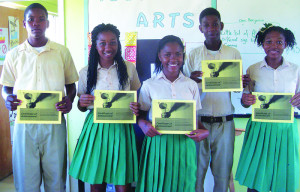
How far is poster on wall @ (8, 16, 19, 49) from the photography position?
3.48 m

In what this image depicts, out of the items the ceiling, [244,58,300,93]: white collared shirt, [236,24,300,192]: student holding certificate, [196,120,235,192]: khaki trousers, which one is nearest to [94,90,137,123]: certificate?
[196,120,235,192]: khaki trousers

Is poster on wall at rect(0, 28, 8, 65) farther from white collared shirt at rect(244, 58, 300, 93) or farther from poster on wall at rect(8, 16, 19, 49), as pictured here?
white collared shirt at rect(244, 58, 300, 93)

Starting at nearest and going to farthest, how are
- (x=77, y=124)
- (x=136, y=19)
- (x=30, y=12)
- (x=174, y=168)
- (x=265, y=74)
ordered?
1. (x=174, y=168)
2. (x=30, y=12)
3. (x=265, y=74)
4. (x=136, y=19)
5. (x=77, y=124)

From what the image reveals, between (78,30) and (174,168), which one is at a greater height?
(78,30)

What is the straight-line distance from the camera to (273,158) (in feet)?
6.36

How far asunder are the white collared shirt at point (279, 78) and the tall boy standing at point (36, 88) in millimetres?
1531

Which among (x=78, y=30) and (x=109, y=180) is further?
(x=78, y=30)

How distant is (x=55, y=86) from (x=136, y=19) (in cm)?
133

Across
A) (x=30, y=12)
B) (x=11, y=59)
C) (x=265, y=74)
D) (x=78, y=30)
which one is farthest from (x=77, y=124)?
(x=265, y=74)

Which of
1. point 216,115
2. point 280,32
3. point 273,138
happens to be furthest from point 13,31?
point 273,138

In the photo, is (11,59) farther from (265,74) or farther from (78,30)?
(265,74)

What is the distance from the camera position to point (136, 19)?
2850mm

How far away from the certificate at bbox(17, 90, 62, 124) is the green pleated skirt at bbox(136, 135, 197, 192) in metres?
0.75

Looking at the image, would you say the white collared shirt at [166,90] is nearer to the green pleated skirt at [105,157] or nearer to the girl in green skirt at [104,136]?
the girl in green skirt at [104,136]
